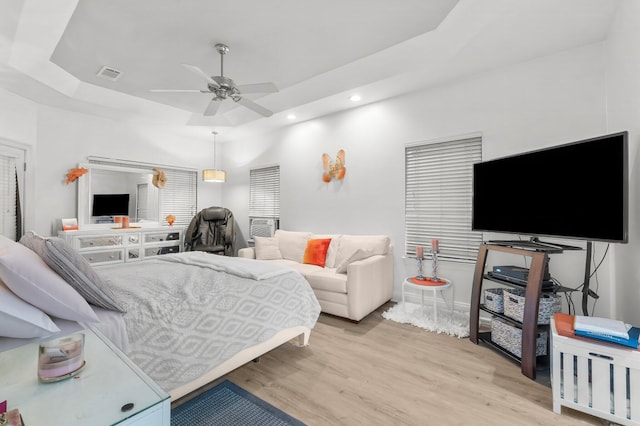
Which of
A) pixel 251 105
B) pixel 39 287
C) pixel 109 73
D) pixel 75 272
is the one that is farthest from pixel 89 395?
pixel 109 73

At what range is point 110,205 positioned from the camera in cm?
466

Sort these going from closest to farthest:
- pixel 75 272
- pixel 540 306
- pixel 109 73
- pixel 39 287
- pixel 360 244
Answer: pixel 39 287
pixel 75 272
pixel 540 306
pixel 109 73
pixel 360 244

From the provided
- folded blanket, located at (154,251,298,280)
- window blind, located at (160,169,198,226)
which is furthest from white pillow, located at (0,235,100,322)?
window blind, located at (160,169,198,226)

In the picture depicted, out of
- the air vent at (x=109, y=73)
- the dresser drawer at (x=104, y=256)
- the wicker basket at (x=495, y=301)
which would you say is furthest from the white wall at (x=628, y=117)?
the dresser drawer at (x=104, y=256)

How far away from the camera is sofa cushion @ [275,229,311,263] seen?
4.19 meters

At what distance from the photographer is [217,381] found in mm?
2006

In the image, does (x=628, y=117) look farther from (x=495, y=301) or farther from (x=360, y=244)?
(x=360, y=244)

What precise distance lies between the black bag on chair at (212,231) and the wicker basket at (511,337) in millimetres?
4113

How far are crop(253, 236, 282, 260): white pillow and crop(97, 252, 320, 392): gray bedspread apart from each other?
1.69 m

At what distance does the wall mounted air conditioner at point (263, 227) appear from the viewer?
5188mm

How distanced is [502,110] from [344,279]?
7.91 feet

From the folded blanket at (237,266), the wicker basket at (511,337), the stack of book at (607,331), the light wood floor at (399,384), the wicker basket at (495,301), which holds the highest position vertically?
the folded blanket at (237,266)

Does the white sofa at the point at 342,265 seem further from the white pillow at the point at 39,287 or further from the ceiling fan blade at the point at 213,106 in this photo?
the white pillow at the point at 39,287

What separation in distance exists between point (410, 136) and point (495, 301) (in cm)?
211
